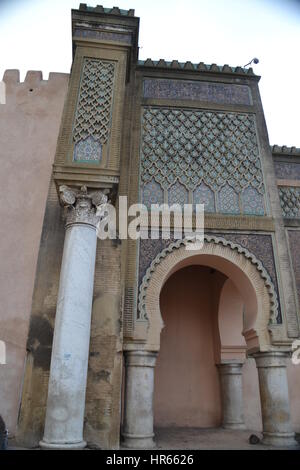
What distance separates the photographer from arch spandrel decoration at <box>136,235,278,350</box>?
528 cm

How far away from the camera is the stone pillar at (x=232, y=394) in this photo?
742 cm

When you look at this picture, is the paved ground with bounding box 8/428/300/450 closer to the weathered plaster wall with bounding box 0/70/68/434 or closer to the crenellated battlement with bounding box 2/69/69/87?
the weathered plaster wall with bounding box 0/70/68/434

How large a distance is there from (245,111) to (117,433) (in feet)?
19.7

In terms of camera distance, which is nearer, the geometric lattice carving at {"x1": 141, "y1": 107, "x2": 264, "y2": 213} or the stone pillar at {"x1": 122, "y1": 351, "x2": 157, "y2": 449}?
the stone pillar at {"x1": 122, "y1": 351, "x2": 157, "y2": 449}

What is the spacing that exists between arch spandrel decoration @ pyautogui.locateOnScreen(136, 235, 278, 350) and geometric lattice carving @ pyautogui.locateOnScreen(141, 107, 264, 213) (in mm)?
879

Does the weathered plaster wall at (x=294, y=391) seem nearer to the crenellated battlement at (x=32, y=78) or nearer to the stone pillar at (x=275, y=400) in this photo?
the stone pillar at (x=275, y=400)

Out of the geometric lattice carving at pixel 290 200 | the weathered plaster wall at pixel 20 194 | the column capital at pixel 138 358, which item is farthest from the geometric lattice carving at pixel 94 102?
the geometric lattice carving at pixel 290 200

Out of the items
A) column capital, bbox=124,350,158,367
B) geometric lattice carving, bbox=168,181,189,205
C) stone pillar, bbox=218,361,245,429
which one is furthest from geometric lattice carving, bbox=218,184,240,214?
stone pillar, bbox=218,361,245,429

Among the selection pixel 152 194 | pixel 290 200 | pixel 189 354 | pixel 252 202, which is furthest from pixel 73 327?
pixel 189 354

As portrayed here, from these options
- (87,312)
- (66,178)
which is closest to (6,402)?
(87,312)

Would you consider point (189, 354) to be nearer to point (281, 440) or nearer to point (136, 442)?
point (281, 440)
